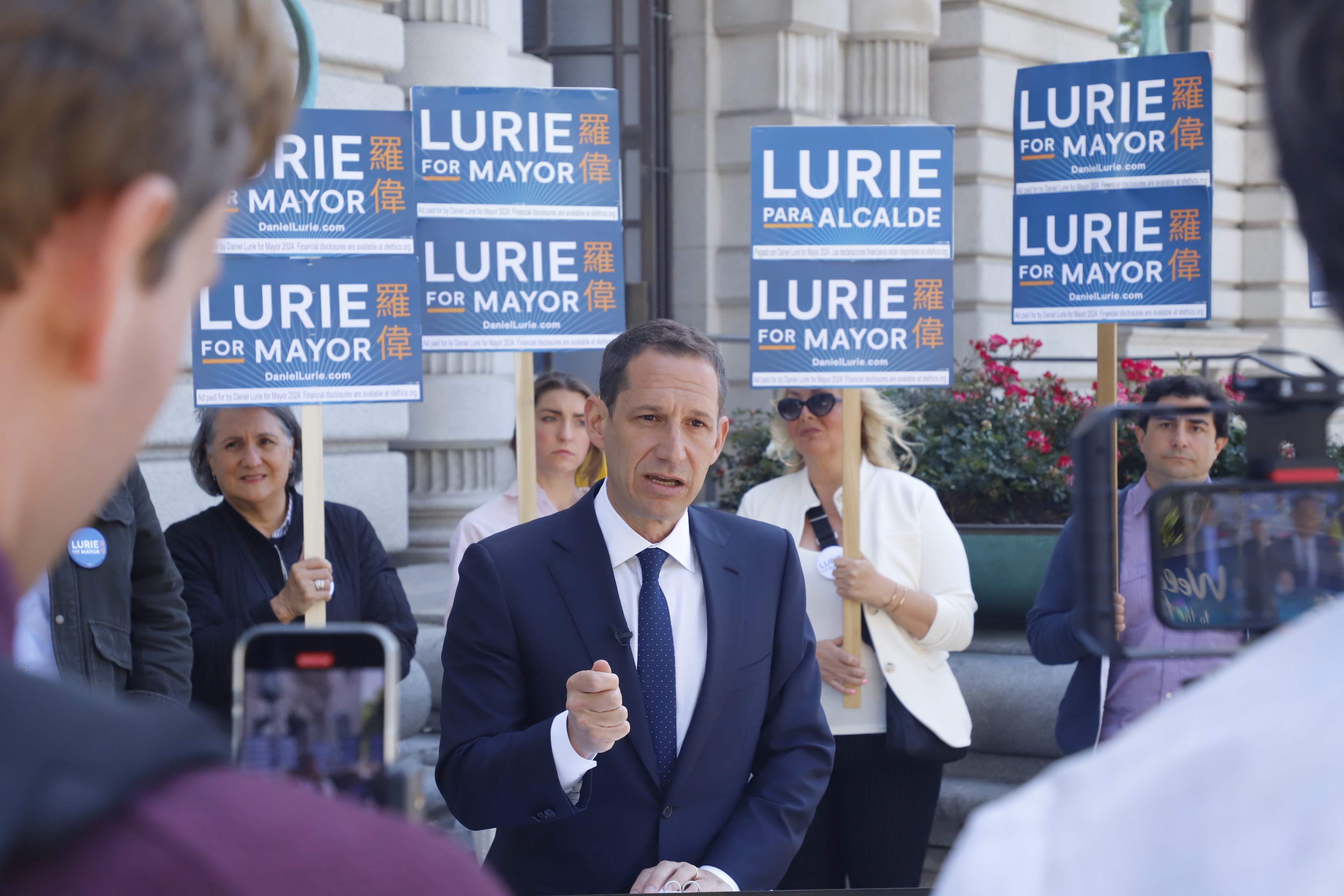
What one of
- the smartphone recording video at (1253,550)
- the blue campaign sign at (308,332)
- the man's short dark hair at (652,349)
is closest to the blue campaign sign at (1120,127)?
the man's short dark hair at (652,349)

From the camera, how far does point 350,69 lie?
7.16m

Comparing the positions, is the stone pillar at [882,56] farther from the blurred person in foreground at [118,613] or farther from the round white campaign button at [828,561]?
the blurred person in foreground at [118,613]

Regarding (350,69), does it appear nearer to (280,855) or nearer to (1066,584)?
(1066,584)

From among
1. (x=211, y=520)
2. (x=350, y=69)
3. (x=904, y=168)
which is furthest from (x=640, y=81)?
(x=211, y=520)

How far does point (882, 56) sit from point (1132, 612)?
8.29m

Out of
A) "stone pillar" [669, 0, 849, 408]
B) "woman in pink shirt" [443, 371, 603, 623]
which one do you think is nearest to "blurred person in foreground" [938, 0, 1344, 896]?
"woman in pink shirt" [443, 371, 603, 623]

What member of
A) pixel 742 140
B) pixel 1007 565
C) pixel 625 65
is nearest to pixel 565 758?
pixel 1007 565

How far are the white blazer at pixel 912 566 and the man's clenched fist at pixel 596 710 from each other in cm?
183

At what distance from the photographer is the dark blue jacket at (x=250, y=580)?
13.7 feet

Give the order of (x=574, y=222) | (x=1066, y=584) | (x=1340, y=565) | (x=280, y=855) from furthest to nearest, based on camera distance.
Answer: (x=574, y=222)
(x=1066, y=584)
(x=1340, y=565)
(x=280, y=855)

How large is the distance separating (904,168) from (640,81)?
565cm

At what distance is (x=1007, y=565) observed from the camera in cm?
602

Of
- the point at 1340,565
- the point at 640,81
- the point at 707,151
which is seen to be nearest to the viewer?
the point at 1340,565

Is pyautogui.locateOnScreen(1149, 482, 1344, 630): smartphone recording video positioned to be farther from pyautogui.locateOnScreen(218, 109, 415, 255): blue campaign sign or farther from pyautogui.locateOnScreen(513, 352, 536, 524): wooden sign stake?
pyautogui.locateOnScreen(218, 109, 415, 255): blue campaign sign
